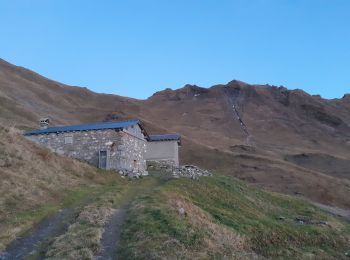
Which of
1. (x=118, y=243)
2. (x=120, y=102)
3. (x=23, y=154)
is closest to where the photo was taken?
(x=118, y=243)

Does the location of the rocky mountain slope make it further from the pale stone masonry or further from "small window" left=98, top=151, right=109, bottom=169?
"small window" left=98, top=151, right=109, bottom=169

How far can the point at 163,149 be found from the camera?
167 feet

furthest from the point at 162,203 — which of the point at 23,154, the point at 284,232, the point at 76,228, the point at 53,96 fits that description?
the point at 53,96

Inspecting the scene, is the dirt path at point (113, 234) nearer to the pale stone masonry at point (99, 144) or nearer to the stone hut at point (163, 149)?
the pale stone masonry at point (99, 144)

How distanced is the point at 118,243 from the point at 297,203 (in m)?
26.0

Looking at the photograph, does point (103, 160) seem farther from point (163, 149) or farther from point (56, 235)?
point (56, 235)

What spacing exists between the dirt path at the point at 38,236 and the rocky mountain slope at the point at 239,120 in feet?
148

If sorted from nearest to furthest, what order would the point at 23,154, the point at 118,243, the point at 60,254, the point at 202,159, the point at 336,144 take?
the point at 60,254 → the point at 118,243 → the point at 23,154 → the point at 202,159 → the point at 336,144

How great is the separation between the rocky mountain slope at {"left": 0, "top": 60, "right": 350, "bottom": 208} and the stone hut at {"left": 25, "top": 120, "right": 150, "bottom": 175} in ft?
98.6

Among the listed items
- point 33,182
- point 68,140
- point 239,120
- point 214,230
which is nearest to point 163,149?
point 68,140

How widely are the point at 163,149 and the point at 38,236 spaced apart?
33023mm

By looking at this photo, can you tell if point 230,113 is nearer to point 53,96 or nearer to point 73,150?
point 53,96

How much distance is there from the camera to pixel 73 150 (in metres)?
38.8

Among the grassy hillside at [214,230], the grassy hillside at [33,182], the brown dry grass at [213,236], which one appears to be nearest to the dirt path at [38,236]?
the grassy hillside at [33,182]
